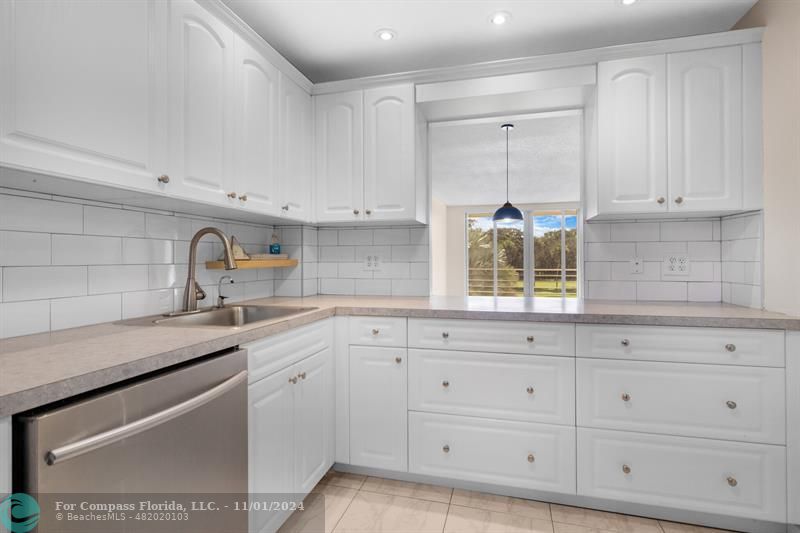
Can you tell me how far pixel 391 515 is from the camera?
1823mm

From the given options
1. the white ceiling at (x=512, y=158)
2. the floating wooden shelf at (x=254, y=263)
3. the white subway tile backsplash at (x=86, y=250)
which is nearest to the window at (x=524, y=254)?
the white ceiling at (x=512, y=158)

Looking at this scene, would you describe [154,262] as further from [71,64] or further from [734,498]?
[734,498]

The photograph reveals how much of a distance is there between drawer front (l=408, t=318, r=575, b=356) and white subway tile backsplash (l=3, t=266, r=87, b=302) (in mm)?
1388

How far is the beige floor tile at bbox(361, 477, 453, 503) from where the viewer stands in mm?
1977

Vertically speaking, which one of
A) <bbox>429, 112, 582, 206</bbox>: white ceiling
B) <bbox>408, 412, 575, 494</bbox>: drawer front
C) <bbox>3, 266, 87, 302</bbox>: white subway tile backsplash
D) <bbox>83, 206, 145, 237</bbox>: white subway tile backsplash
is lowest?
<bbox>408, 412, 575, 494</bbox>: drawer front

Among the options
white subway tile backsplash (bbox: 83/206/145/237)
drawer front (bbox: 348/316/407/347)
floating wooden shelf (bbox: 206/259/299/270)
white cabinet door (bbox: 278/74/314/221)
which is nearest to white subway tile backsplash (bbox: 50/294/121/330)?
white subway tile backsplash (bbox: 83/206/145/237)

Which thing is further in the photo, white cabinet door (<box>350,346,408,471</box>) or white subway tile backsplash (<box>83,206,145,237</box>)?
white cabinet door (<box>350,346,408,471</box>)

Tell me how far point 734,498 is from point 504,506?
94 cm

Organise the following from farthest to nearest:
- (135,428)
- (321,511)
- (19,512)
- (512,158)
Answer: (512,158) → (321,511) → (135,428) → (19,512)

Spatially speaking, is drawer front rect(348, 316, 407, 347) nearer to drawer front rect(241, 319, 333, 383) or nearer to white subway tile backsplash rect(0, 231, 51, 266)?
drawer front rect(241, 319, 333, 383)

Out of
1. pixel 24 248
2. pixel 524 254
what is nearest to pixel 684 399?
pixel 24 248

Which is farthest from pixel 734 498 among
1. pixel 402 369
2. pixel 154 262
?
pixel 154 262

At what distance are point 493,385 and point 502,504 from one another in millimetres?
552

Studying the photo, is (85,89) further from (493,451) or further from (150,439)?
(493,451)
